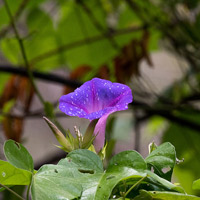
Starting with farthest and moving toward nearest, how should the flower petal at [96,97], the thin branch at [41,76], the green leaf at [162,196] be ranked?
the thin branch at [41,76]
the flower petal at [96,97]
the green leaf at [162,196]

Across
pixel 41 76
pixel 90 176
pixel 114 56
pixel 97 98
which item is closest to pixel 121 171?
pixel 90 176

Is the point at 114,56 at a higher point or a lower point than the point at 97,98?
lower

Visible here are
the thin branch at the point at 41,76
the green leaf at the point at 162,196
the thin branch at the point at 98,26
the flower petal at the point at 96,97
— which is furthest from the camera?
the thin branch at the point at 98,26

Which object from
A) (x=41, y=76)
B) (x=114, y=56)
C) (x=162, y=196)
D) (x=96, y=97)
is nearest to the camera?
(x=162, y=196)

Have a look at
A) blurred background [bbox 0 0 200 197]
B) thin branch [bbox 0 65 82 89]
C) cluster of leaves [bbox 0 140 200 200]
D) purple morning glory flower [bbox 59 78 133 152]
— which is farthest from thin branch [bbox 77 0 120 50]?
cluster of leaves [bbox 0 140 200 200]

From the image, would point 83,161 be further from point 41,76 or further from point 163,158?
point 41,76

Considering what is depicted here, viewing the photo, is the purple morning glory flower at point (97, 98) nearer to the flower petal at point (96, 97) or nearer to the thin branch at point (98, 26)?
the flower petal at point (96, 97)

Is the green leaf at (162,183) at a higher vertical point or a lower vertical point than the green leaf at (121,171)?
lower

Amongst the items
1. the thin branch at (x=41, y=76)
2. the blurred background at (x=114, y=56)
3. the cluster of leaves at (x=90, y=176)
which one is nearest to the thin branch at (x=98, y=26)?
the blurred background at (x=114, y=56)
